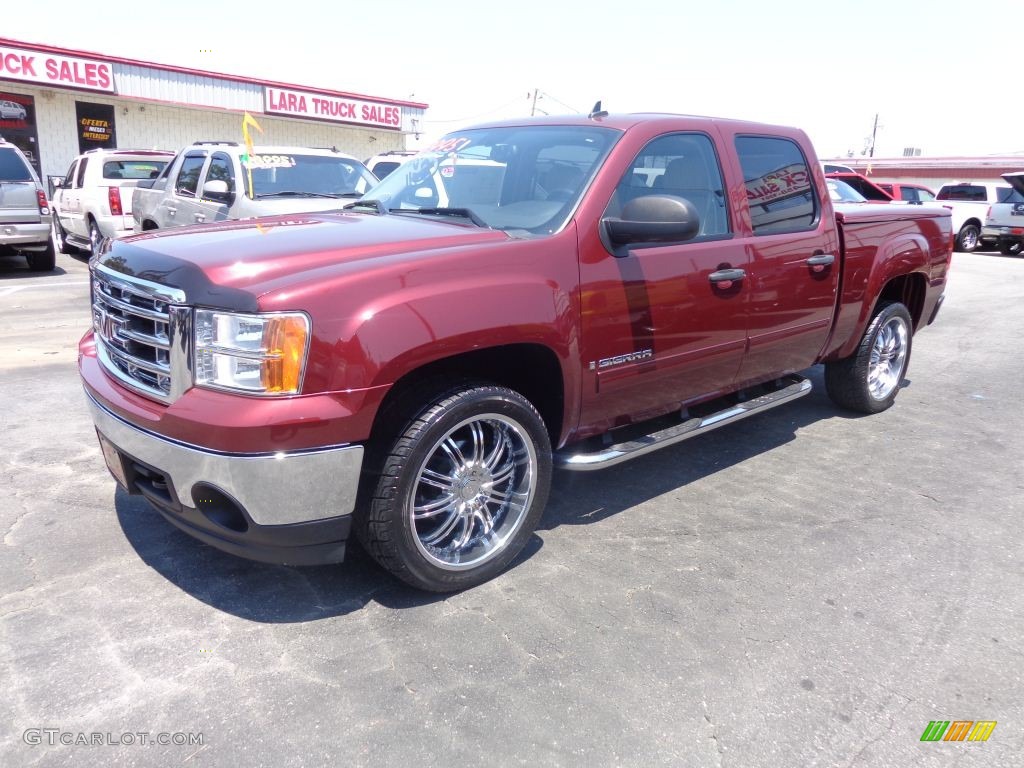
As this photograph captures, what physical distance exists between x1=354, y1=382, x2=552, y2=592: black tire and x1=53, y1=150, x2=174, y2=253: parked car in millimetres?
10315

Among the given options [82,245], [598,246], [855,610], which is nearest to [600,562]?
[855,610]

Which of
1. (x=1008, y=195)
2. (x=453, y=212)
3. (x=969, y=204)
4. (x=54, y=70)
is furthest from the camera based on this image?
(x=969, y=204)

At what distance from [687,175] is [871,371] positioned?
2.64 metres

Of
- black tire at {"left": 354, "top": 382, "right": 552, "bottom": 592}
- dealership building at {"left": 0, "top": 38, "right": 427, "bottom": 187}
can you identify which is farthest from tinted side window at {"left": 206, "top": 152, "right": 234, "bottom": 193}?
dealership building at {"left": 0, "top": 38, "right": 427, "bottom": 187}

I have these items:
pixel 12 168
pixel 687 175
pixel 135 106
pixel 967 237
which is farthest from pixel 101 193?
pixel 967 237

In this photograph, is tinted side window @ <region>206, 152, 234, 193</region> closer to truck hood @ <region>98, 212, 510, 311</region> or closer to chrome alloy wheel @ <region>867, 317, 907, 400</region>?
truck hood @ <region>98, 212, 510, 311</region>

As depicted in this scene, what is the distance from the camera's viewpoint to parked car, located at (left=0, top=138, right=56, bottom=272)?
34.9ft

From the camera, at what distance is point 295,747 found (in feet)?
7.64

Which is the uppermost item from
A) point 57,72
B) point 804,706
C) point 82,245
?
point 57,72

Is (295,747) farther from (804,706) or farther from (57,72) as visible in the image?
(57,72)

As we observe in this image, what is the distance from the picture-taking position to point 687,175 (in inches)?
158

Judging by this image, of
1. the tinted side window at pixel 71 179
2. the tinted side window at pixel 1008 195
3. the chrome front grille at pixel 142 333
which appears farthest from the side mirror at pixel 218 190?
the tinted side window at pixel 1008 195

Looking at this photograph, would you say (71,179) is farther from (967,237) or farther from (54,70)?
(967,237)

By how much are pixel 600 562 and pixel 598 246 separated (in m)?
Answer: 1.39
